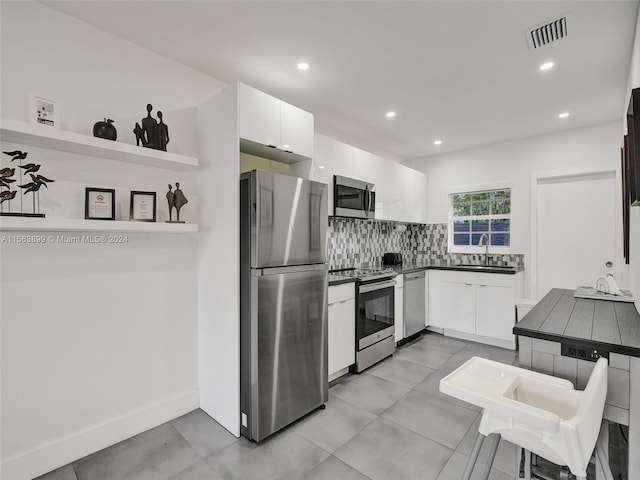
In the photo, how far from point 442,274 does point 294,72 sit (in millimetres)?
3184

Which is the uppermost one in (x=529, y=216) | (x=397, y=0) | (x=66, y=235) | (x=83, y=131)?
(x=397, y=0)

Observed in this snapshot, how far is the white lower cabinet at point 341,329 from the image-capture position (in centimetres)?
279

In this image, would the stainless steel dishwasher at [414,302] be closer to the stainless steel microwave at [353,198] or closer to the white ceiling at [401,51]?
the stainless steel microwave at [353,198]

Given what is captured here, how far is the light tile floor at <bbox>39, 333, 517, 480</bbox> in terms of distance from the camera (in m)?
1.79

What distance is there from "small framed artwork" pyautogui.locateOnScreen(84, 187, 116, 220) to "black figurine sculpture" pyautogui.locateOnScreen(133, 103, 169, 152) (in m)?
0.40

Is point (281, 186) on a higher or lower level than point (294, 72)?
Result: lower

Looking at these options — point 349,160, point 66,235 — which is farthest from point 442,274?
point 66,235

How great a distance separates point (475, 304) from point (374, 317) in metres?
1.59

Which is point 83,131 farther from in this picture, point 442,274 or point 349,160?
point 442,274

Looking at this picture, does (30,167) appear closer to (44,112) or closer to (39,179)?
(39,179)

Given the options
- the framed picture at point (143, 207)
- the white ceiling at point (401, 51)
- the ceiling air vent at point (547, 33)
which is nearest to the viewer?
the white ceiling at point (401, 51)

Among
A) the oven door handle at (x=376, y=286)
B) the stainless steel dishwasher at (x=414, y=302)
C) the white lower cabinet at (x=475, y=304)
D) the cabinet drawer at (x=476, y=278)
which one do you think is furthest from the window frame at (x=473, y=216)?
the oven door handle at (x=376, y=286)

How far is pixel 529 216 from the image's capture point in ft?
13.6

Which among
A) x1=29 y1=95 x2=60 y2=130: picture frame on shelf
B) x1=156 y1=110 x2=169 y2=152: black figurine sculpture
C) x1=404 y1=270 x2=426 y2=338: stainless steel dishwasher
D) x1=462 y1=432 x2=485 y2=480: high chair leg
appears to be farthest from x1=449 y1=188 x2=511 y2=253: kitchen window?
x1=29 y1=95 x2=60 y2=130: picture frame on shelf
